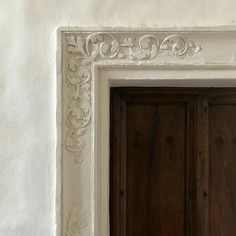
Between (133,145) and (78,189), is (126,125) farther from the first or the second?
(78,189)

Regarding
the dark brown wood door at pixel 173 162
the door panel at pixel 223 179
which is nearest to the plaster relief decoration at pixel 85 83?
the dark brown wood door at pixel 173 162

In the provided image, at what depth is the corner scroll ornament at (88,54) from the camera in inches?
64.6

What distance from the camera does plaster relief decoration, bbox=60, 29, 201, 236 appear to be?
5.39ft

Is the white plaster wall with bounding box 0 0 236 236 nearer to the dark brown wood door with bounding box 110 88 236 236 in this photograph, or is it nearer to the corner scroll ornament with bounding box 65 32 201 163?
the corner scroll ornament with bounding box 65 32 201 163

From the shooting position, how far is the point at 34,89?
1.67 metres

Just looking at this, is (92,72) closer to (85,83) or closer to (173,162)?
(85,83)

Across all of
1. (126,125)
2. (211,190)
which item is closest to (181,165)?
(211,190)

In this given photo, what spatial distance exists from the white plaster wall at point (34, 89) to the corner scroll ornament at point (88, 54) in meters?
0.05

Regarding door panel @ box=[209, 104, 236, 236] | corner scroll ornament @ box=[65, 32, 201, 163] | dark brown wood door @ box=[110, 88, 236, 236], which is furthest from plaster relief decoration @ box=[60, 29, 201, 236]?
door panel @ box=[209, 104, 236, 236]

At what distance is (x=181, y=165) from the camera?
71.7 inches

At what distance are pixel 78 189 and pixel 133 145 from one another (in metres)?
0.30

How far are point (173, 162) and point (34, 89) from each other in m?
→ 0.58

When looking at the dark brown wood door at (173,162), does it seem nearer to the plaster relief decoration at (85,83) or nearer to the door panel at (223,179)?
the door panel at (223,179)

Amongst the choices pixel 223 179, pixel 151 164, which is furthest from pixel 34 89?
pixel 223 179
